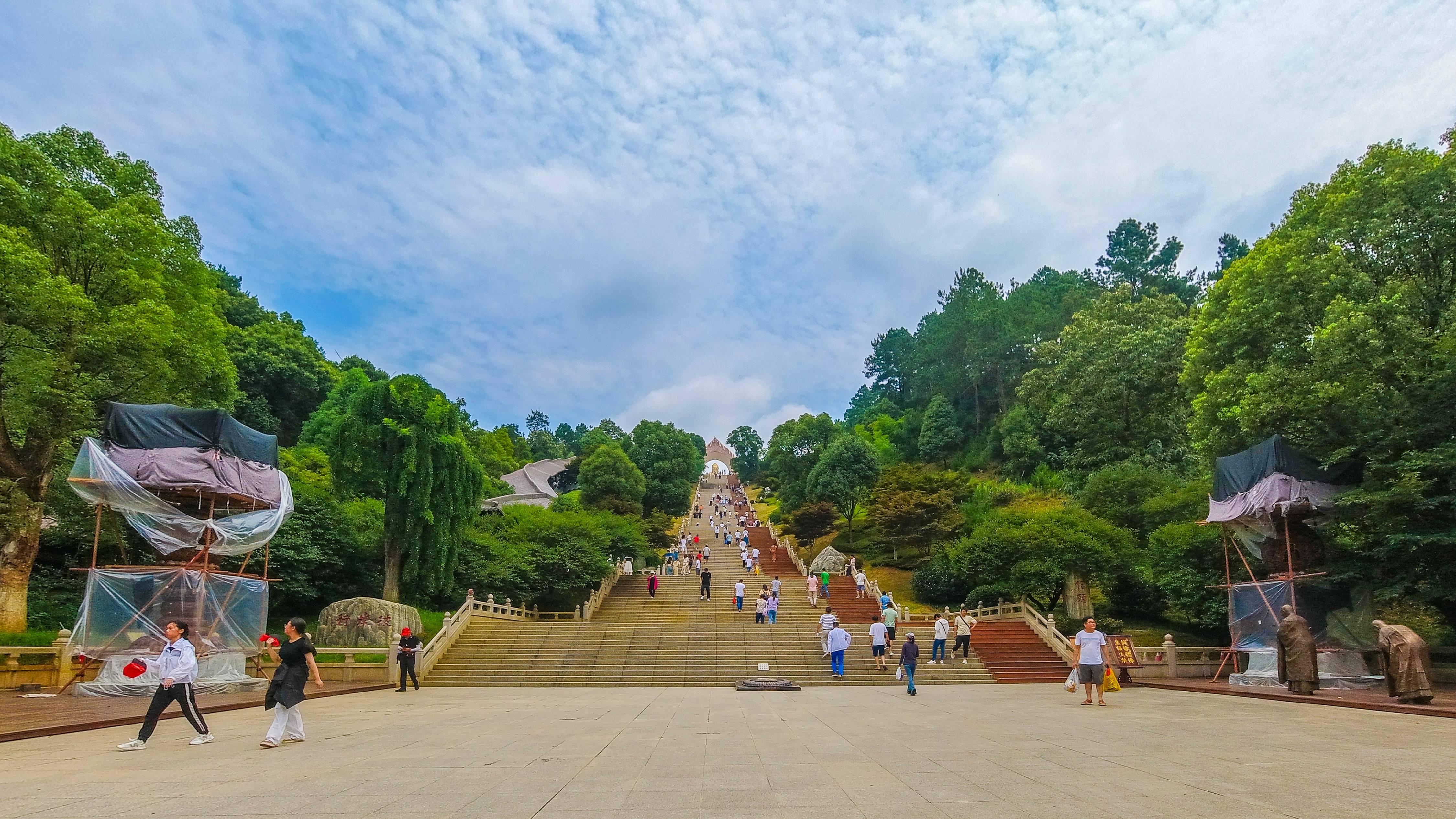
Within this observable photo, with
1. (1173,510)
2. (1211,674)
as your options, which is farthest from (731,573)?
(1211,674)

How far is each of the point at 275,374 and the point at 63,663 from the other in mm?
38507

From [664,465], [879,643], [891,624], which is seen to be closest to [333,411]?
[664,465]

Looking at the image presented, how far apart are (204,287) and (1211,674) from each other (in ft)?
86.8

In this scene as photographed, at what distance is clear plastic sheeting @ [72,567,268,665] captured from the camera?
1309cm

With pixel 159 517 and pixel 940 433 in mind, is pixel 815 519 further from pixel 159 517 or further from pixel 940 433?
pixel 159 517

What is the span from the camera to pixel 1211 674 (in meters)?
17.5

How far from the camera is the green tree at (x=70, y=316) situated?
15.6 metres

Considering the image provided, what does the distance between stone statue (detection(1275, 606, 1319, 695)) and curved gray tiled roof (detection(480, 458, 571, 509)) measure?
41.7 m

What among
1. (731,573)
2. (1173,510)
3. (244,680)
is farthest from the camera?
(731,573)

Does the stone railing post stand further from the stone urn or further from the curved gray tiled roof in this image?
the curved gray tiled roof

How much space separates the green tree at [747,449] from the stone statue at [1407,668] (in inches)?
3651

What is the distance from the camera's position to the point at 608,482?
45438 millimetres

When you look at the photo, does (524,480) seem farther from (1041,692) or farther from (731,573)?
(1041,692)

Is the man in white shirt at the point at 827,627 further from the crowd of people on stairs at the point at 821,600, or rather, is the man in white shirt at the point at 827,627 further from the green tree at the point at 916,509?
the green tree at the point at 916,509
